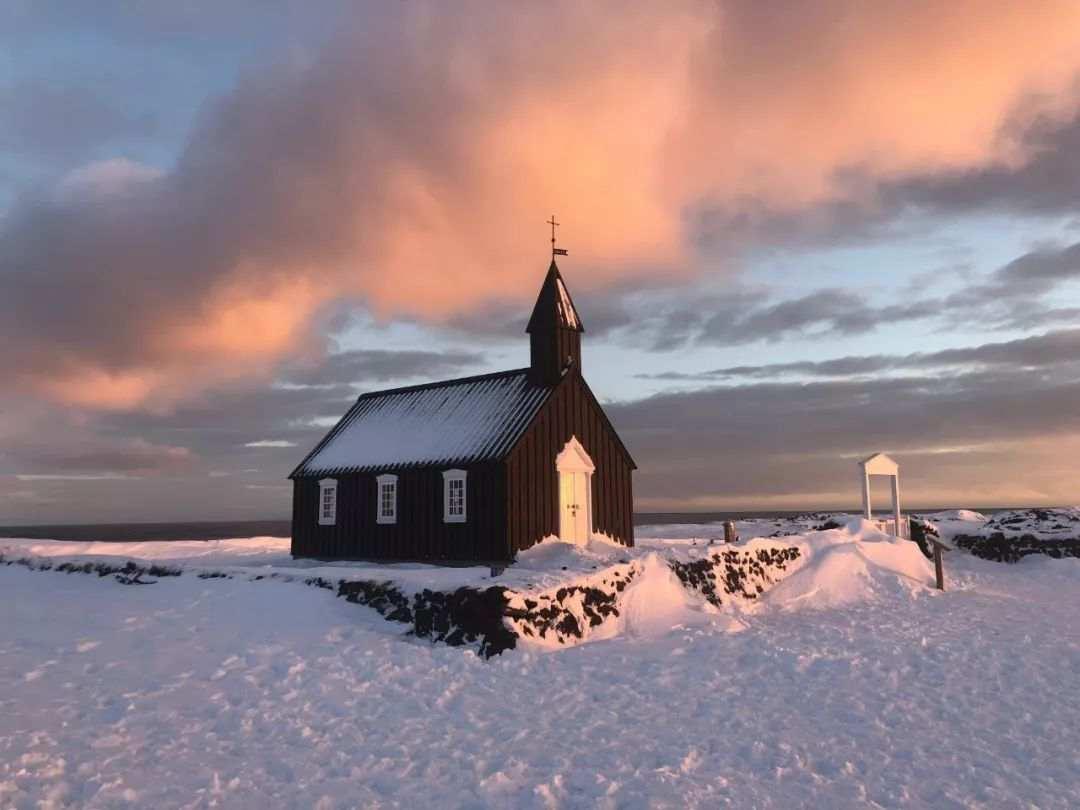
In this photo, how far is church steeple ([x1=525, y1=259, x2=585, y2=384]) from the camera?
28.0 m

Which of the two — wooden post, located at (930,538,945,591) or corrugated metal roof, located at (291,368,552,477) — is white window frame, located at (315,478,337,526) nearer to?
corrugated metal roof, located at (291,368,552,477)

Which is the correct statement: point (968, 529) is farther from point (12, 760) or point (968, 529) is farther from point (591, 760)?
point (12, 760)

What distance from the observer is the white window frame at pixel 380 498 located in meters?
27.8

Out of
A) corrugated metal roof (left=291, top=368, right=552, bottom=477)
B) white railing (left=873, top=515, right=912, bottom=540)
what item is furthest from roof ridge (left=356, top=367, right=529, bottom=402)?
white railing (left=873, top=515, right=912, bottom=540)

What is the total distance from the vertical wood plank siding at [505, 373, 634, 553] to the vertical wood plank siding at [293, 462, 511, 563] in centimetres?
66

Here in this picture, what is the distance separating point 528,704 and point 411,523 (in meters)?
16.2

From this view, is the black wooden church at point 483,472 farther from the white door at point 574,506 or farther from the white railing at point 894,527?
the white railing at point 894,527

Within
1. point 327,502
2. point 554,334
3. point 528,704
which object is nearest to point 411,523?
point 327,502

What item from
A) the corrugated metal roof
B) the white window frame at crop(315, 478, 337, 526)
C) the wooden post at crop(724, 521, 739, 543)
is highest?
the corrugated metal roof

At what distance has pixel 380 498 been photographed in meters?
28.4

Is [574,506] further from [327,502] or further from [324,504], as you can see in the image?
[324,504]

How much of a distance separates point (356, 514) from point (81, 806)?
21347mm

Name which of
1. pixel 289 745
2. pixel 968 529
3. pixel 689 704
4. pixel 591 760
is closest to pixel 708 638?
pixel 689 704

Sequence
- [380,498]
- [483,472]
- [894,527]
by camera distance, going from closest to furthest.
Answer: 1. [483,472]
2. [380,498]
3. [894,527]
